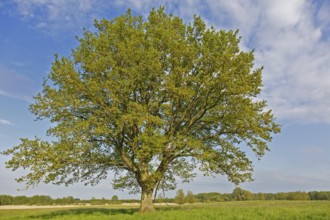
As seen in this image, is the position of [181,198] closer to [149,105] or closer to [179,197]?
[179,197]

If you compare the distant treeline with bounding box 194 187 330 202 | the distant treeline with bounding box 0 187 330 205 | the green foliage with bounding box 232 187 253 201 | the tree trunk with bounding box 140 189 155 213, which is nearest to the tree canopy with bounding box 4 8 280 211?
the tree trunk with bounding box 140 189 155 213

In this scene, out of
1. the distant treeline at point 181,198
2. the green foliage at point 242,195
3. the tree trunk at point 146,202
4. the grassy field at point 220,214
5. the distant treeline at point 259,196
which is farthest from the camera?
the green foliage at point 242,195

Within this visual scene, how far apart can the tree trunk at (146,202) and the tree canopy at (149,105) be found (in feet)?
0.27

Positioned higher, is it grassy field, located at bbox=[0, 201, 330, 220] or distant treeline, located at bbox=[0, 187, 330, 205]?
distant treeline, located at bbox=[0, 187, 330, 205]

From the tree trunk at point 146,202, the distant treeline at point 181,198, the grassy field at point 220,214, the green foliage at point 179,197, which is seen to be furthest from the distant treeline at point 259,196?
the tree trunk at point 146,202

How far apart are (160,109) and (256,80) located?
27.9 ft

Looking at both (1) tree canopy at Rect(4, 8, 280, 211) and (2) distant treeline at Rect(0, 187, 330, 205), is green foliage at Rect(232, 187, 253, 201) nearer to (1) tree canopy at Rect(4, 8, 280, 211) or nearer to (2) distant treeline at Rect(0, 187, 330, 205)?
(2) distant treeline at Rect(0, 187, 330, 205)

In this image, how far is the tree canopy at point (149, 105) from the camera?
2186 centimetres

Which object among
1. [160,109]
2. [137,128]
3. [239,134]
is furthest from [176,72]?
[239,134]

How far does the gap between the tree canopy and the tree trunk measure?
83 millimetres

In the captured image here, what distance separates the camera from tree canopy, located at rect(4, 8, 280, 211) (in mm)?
21859

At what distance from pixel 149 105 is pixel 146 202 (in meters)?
8.15

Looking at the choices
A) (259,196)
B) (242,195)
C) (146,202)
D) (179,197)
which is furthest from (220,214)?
(259,196)

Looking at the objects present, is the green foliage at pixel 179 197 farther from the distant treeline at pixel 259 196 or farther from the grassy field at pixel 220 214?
the grassy field at pixel 220 214
